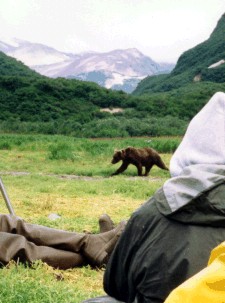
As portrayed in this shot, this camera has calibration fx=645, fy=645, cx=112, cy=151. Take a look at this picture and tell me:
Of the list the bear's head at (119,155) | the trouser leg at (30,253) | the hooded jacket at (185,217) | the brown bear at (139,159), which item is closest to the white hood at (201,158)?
the hooded jacket at (185,217)

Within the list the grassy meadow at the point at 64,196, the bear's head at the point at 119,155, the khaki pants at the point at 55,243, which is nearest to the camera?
the grassy meadow at the point at 64,196

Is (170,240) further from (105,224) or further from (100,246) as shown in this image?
(105,224)

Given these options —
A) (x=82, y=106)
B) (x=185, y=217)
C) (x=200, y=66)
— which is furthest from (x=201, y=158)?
(x=200, y=66)

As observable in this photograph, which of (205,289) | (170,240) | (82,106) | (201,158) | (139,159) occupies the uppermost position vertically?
(201,158)

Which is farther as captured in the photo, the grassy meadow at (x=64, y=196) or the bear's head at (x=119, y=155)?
the bear's head at (x=119, y=155)

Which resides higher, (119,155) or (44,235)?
(44,235)

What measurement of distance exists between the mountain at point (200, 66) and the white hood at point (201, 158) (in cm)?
6707

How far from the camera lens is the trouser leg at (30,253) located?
452 centimetres

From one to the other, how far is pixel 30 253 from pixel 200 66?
7488 cm

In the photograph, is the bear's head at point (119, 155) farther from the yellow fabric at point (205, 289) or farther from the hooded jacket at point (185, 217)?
the yellow fabric at point (205, 289)

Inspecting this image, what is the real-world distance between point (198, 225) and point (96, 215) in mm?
5274

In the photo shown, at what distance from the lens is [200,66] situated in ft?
255

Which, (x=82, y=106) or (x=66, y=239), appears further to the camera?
(x=82, y=106)

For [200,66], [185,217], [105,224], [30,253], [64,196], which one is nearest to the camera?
[185,217]
